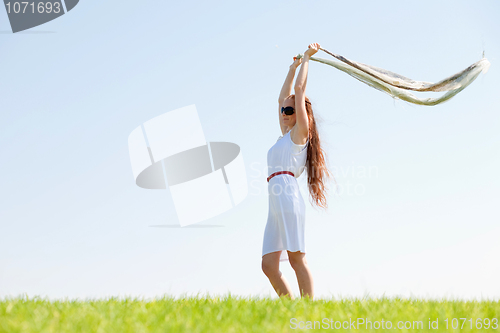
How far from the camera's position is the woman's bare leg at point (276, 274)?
5.08 meters

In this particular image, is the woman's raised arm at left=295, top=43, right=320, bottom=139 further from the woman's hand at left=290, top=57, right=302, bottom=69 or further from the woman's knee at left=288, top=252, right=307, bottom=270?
the woman's knee at left=288, top=252, right=307, bottom=270

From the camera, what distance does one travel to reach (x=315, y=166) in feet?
18.1

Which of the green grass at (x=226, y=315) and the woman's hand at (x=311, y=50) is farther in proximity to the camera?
the woman's hand at (x=311, y=50)

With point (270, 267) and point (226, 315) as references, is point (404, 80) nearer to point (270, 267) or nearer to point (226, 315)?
point (270, 267)

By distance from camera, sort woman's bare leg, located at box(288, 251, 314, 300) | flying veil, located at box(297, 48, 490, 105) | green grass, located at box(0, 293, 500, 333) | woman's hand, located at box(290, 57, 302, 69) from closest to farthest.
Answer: green grass, located at box(0, 293, 500, 333)
woman's bare leg, located at box(288, 251, 314, 300)
woman's hand, located at box(290, 57, 302, 69)
flying veil, located at box(297, 48, 490, 105)

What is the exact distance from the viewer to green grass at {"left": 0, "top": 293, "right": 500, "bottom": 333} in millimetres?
3227

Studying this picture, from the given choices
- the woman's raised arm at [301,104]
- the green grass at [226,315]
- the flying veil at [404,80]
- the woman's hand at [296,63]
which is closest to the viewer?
the green grass at [226,315]

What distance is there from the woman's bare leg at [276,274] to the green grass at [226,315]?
0.34 meters

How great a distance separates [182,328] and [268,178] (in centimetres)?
254

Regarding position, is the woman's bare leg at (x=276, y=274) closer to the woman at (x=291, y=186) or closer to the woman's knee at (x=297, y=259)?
the woman at (x=291, y=186)

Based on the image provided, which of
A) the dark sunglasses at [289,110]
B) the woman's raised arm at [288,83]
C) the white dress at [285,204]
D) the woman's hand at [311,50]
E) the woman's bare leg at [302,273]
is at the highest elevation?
the woman's hand at [311,50]

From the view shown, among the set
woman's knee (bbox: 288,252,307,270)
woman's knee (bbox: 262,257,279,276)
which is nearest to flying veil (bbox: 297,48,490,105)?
woman's knee (bbox: 288,252,307,270)

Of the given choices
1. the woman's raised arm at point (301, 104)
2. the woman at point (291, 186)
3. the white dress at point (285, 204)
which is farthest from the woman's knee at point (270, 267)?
the woman's raised arm at point (301, 104)

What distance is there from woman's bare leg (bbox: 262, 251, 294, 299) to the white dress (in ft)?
0.26
